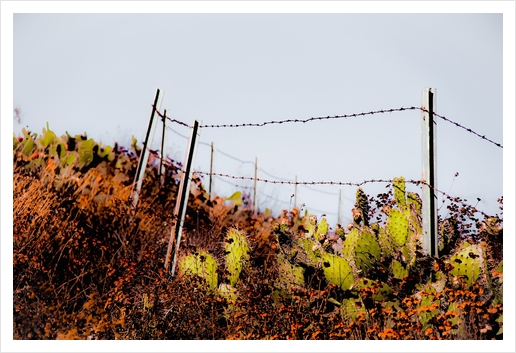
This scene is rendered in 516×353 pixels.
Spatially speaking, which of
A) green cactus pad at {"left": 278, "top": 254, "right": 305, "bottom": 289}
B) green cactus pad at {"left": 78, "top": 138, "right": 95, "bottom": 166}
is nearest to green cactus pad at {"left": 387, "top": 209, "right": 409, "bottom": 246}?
green cactus pad at {"left": 278, "top": 254, "right": 305, "bottom": 289}

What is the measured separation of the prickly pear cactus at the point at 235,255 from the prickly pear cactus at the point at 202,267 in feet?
0.37

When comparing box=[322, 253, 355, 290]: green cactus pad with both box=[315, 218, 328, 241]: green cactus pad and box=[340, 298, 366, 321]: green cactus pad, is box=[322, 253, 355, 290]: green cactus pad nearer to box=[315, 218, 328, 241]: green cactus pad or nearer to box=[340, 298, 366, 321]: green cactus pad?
box=[340, 298, 366, 321]: green cactus pad

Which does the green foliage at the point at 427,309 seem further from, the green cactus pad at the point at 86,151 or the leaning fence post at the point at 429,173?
the green cactus pad at the point at 86,151

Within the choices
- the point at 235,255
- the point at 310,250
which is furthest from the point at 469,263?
the point at 235,255

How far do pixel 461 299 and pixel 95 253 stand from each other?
251 centimetres

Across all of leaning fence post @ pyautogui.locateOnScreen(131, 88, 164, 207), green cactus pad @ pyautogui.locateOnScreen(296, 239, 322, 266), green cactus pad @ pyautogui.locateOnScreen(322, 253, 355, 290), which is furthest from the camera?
leaning fence post @ pyautogui.locateOnScreen(131, 88, 164, 207)

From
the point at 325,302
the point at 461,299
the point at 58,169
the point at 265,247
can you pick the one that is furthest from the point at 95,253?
the point at 461,299

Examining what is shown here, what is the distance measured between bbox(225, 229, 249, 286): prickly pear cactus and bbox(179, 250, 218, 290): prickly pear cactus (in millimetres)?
112

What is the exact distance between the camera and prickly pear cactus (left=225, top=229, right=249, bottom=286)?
145 inches

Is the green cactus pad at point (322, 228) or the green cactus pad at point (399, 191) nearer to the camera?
the green cactus pad at point (399, 191)

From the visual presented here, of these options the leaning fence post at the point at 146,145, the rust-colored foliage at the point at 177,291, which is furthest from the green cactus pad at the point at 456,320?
the leaning fence post at the point at 146,145

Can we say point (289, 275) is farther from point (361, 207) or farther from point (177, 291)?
point (177, 291)

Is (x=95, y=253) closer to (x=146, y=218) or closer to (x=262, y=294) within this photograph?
(x=146, y=218)

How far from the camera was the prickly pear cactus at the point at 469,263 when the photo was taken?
315cm
